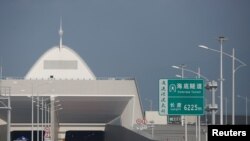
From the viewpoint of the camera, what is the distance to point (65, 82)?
126 m

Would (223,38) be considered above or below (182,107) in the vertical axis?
above

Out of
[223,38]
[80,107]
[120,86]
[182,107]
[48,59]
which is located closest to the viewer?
[182,107]

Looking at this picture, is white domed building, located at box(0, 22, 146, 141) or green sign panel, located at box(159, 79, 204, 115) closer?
green sign panel, located at box(159, 79, 204, 115)

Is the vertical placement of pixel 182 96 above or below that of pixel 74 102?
above

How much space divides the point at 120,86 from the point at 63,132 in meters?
40.3

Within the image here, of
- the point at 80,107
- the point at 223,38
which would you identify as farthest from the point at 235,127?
the point at 80,107

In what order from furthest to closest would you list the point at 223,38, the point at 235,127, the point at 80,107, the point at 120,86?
1. the point at 80,107
2. the point at 120,86
3. the point at 223,38
4. the point at 235,127

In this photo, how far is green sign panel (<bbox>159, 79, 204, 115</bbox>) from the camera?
154ft

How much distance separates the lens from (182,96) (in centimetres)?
4712

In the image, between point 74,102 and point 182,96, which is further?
point 74,102

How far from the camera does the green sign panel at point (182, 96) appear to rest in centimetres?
4691

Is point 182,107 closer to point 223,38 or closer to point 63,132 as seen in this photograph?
point 223,38

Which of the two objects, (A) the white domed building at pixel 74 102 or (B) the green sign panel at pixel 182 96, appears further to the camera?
(A) the white domed building at pixel 74 102

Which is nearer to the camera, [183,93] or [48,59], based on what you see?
[183,93]
